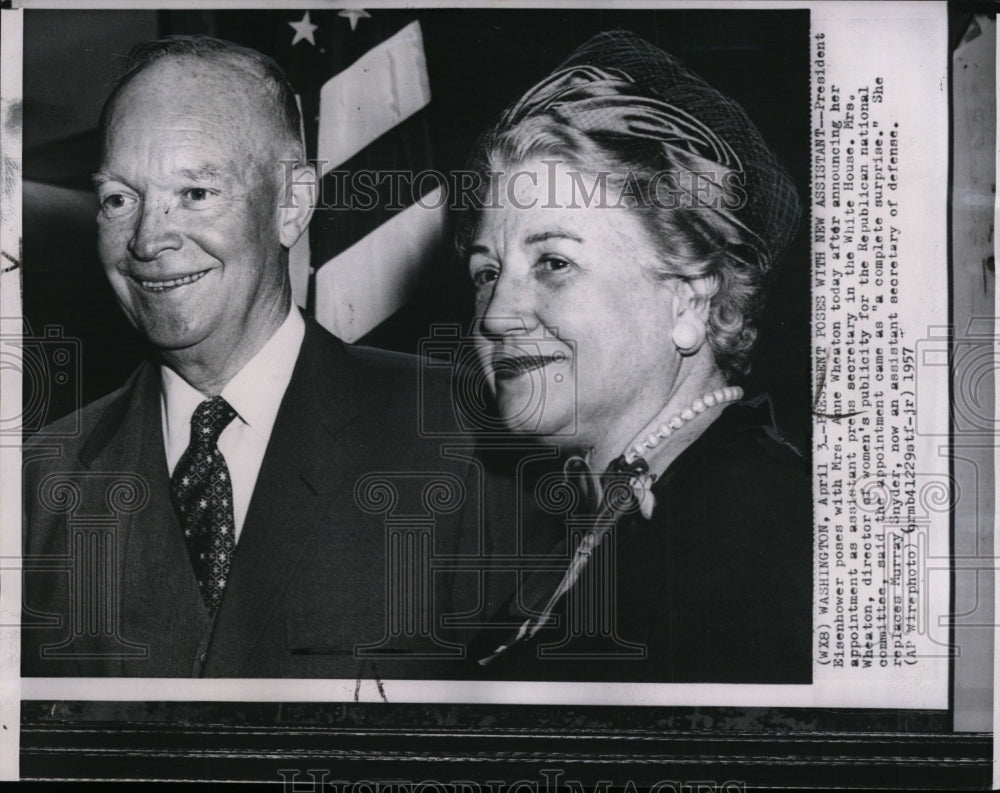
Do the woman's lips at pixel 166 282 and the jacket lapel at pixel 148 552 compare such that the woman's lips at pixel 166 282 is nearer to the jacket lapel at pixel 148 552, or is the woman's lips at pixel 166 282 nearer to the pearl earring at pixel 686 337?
the jacket lapel at pixel 148 552

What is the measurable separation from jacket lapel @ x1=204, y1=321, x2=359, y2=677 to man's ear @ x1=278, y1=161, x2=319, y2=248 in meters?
0.20

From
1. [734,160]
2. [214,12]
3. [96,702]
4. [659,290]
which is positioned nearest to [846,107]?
[734,160]

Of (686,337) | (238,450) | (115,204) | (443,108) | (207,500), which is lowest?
(207,500)

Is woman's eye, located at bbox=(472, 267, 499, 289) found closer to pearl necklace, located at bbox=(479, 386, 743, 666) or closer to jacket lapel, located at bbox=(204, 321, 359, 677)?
jacket lapel, located at bbox=(204, 321, 359, 677)

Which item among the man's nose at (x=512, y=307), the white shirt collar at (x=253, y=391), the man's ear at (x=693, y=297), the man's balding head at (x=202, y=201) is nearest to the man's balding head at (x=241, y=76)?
the man's balding head at (x=202, y=201)

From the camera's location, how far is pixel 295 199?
189 cm

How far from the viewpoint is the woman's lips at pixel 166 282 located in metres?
1.87

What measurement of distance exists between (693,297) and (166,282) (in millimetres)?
1082

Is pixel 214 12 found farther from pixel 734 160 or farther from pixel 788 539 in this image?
pixel 788 539

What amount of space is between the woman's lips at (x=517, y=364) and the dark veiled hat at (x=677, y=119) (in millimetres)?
471

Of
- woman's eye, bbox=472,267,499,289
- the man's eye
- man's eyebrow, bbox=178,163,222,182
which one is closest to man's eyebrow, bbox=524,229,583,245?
woman's eye, bbox=472,267,499,289

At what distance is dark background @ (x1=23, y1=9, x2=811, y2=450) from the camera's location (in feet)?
6.20

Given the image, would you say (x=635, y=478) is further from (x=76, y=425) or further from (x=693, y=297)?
(x=76, y=425)

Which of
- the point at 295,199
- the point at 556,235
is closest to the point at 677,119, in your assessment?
the point at 556,235
